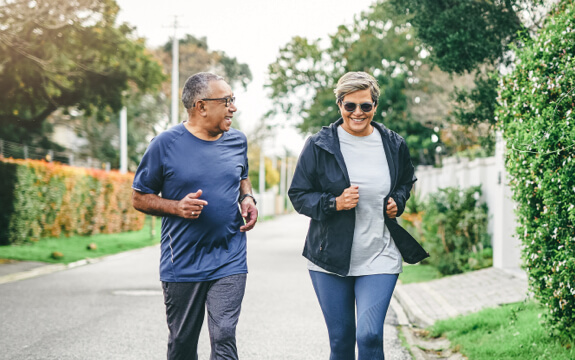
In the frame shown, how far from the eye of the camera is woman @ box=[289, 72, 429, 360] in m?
3.80

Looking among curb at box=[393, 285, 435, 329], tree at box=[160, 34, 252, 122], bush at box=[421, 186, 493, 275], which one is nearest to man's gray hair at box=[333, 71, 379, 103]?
curb at box=[393, 285, 435, 329]

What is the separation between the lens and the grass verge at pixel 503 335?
18.2ft

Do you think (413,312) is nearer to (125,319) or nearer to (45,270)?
(125,319)

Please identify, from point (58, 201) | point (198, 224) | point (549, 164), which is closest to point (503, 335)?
point (549, 164)

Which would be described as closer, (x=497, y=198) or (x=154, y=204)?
(x=154, y=204)

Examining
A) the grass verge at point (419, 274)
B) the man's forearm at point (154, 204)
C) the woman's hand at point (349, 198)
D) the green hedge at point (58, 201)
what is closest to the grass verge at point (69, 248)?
the green hedge at point (58, 201)

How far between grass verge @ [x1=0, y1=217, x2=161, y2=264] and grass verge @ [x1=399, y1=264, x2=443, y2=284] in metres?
7.32

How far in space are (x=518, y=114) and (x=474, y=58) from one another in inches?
141

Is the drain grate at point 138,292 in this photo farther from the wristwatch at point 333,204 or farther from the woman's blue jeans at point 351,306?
the wristwatch at point 333,204

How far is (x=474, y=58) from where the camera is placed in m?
9.42

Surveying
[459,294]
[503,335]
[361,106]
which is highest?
[361,106]

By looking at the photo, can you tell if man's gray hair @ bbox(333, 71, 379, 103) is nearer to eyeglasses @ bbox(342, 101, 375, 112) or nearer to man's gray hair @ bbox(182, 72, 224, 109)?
eyeglasses @ bbox(342, 101, 375, 112)

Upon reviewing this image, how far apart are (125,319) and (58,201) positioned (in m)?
11.9

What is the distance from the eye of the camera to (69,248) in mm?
17438
